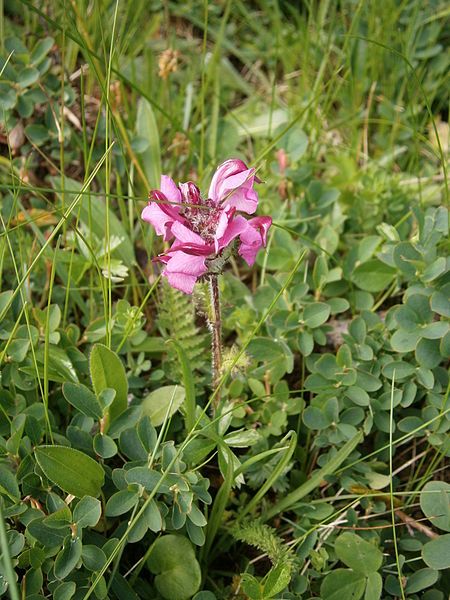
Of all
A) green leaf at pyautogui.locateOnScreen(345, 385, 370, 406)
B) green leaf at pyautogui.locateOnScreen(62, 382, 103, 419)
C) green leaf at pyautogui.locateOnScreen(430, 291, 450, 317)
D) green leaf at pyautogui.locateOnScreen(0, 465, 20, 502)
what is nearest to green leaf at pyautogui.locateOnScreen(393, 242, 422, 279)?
green leaf at pyautogui.locateOnScreen(430, 291, 450, 317)

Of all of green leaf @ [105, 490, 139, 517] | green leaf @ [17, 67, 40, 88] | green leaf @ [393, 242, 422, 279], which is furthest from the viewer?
green leaf @ [17, 67, 40, 88]

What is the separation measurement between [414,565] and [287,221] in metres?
1.07

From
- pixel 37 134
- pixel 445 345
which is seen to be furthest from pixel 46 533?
pixel 37 134

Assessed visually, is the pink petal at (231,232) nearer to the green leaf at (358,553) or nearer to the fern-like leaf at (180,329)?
the fern-like leaf at (180,329)

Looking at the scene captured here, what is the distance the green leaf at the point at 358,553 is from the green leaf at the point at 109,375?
2.06 ft

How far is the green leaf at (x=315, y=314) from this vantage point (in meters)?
1.85

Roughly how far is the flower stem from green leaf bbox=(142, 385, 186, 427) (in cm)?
10

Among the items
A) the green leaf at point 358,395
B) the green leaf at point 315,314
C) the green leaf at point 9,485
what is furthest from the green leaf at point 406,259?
the green leaf at point 9,485

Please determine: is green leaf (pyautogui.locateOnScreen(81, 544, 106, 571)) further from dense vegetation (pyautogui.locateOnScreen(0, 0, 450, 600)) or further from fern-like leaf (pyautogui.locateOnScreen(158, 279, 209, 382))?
fern-like leaf (pyautogui.locateOnScreen(158, 279, 209, 382))

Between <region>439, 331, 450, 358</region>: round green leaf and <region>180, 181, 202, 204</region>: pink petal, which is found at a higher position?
<region>180, 181, 202, 204</region>: pink petal

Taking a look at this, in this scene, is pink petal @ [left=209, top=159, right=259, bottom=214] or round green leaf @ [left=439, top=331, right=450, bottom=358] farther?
round green leaf @ [left=439, top=331, right=450, bottom=358]

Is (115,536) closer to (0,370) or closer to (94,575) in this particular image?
(94,575)

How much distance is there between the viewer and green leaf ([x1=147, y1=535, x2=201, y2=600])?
1541 mm

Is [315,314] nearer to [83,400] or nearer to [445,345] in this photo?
[445,345]
